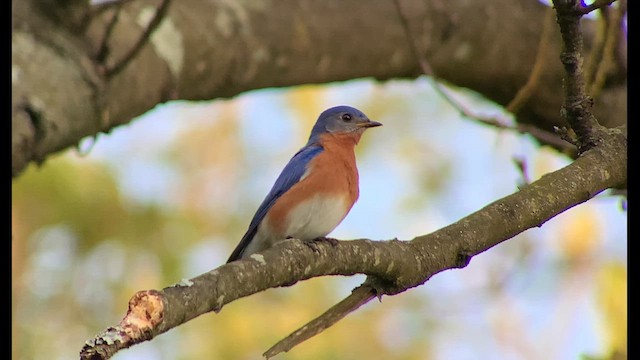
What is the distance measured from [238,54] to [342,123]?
101 centimetres

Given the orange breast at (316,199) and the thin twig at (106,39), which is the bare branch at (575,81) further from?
the thin twig at (106,39)

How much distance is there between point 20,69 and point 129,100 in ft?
2.93

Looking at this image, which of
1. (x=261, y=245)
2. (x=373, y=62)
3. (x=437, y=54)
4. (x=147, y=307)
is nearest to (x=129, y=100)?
(x=261, y=245)

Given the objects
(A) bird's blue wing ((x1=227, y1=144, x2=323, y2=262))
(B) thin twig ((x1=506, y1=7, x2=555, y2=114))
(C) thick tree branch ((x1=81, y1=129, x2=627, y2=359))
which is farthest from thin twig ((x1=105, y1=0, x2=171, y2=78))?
(C) thick tree branch ((x1=81, y1=129, x2=627, y2=359))

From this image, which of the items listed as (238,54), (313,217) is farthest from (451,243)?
(238,54)

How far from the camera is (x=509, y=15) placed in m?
7.65

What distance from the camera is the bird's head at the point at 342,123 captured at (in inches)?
271

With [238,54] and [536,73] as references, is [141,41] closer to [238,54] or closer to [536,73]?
[238,54]

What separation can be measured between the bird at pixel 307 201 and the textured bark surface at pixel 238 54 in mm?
884

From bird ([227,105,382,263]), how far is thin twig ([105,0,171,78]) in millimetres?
1305

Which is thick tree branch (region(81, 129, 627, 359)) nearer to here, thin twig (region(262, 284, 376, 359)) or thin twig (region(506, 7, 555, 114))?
thin twig (region(262, 284, 376, 359))

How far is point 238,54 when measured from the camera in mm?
6496

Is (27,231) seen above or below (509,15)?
above
